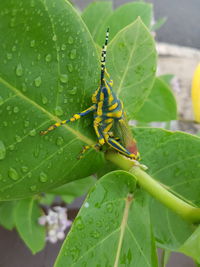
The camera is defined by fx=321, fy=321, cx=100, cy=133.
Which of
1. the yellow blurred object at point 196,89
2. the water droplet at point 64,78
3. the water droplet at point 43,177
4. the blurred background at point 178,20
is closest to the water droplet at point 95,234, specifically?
the water droplet at point 43,177

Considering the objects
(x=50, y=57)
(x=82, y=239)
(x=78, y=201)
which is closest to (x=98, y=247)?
(x=82, y=239)

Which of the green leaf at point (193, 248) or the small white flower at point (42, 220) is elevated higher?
the green leaf at point (193, 248)

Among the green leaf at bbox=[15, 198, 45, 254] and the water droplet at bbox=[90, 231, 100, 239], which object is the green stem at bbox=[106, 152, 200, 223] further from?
the green leaf at bbox=[15, 198, 45, 254]

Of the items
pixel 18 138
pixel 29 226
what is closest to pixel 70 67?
pixel 18 138

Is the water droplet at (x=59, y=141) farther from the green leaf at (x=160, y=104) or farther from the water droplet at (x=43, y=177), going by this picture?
the green leaf at (x=160, y=104)

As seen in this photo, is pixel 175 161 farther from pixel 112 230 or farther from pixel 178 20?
pixel 178 20

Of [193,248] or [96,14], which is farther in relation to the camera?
[96,14]
